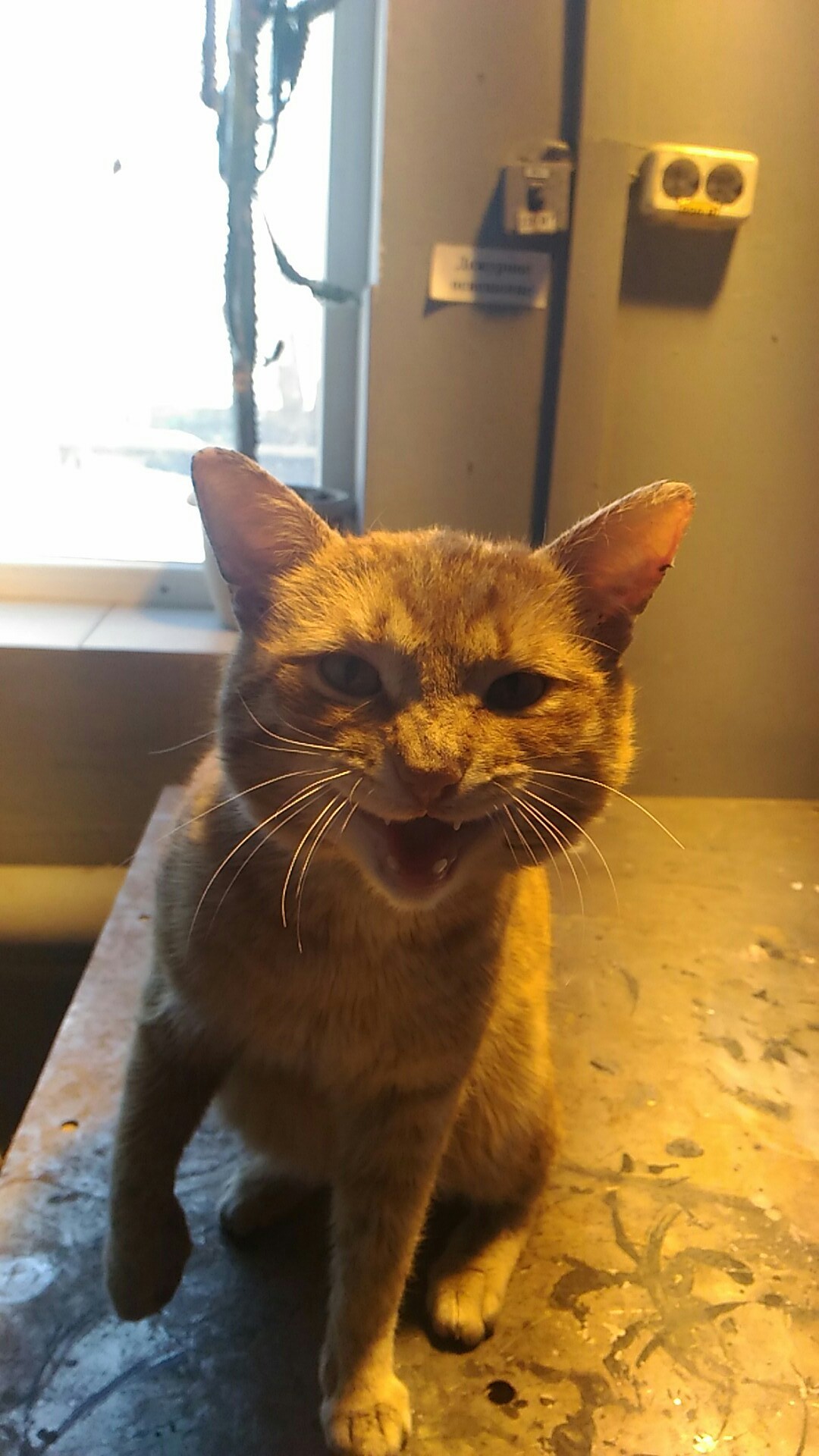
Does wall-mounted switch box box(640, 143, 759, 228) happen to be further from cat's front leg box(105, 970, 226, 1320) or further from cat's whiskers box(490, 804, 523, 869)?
cat's front leg box(105, 970, 226, 1320)

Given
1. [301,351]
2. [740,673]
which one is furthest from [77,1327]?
[301,351]

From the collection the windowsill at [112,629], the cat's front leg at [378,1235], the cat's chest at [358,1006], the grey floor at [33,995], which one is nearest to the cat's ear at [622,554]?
the cat's chest at [358,1006]

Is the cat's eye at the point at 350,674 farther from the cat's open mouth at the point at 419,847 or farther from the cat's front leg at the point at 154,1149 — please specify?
the cat's front leg at the point at 154,1149

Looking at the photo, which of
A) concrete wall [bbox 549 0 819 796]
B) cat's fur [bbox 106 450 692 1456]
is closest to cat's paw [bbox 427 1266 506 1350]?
cat's fur [bbox 106 450 692 1456]

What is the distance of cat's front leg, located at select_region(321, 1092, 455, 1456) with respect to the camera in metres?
0.75

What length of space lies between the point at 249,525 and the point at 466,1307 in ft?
2.15

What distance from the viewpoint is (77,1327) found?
2.60 ft

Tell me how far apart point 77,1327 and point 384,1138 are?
0.29 metres

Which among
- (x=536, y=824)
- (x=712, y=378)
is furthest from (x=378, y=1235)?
(x=712, y=378)

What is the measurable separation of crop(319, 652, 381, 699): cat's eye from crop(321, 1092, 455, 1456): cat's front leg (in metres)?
0.32

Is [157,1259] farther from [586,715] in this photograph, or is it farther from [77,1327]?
[586,715]

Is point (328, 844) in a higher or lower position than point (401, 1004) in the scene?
higher

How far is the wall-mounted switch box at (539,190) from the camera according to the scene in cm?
150

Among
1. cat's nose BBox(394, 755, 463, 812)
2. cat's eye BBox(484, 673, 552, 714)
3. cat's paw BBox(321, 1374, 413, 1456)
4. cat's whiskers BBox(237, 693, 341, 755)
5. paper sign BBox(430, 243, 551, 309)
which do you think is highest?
paper sign BBox(430, 243, 551, 309)
